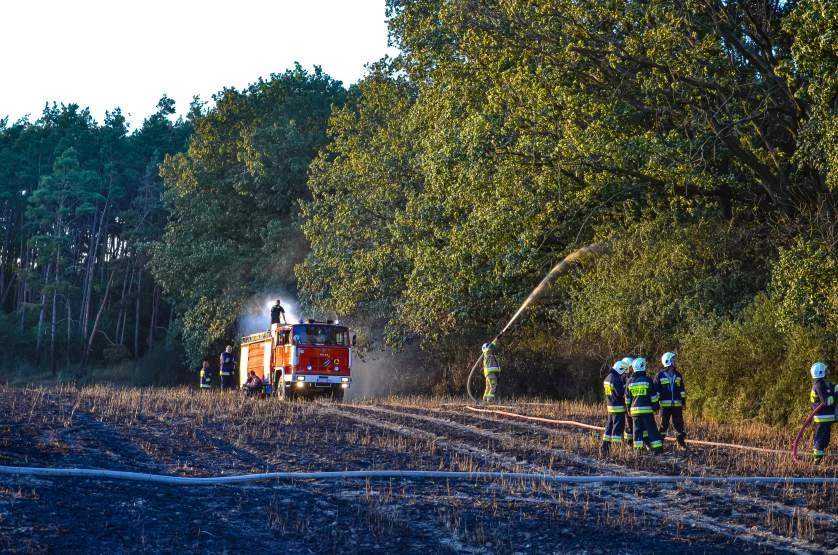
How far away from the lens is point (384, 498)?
477 inches

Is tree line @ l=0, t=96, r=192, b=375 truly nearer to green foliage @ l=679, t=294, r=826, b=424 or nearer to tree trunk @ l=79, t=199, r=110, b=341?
tree trunk @ l=79, t=199, r=110, b=341

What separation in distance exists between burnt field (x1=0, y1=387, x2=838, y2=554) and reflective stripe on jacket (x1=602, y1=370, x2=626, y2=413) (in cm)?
68

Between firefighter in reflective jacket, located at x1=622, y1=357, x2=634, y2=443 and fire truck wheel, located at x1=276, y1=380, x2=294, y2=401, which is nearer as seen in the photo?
firefighter in reflective jacket, located at x1=622, y1=357, x2=634, y2=443

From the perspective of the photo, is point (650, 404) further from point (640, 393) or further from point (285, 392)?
point (285, 392)

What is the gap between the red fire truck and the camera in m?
30.0

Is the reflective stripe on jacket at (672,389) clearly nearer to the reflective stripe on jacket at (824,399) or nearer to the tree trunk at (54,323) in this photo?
the reflective stripe on jacket at (824,399)

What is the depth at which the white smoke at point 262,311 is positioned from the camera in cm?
4494

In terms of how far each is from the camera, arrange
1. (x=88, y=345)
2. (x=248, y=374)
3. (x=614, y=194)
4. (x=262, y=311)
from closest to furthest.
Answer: (x=614, y=194), (x=248, y=374), (x=262, y=311), (x=88, y=345)

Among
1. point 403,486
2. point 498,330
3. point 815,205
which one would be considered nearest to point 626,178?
point 815,205

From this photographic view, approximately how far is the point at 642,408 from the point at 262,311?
31.2m

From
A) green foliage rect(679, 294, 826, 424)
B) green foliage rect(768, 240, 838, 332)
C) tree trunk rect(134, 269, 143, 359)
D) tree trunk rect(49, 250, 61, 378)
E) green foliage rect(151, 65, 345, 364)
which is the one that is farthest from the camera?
tree trunk rect(134, 269, 143, 359)

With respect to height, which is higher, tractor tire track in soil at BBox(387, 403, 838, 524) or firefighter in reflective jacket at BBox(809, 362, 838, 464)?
firefighter in reflective jacket at BBox(809, 362, 838, 464)

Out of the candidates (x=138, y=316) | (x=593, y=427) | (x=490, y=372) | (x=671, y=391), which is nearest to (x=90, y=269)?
(x=138, y=316)

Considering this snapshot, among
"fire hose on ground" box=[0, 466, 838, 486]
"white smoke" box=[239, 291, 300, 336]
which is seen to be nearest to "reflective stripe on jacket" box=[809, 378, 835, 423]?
"fire hose on ground" box=[0, 466, 838, 486]
